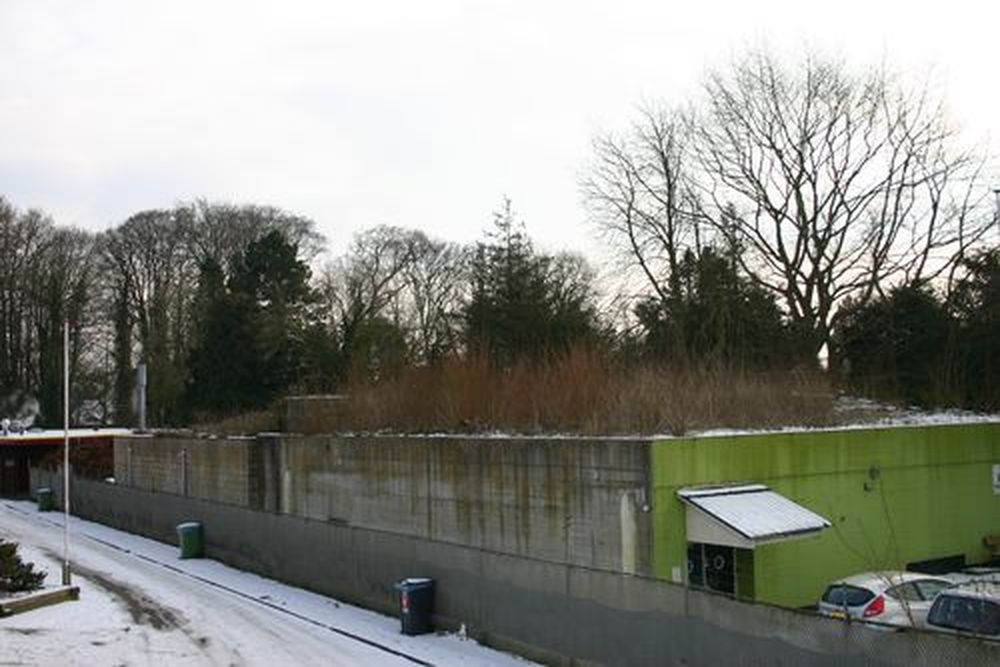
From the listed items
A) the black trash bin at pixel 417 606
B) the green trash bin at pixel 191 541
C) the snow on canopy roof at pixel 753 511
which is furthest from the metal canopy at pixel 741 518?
the green trash bin at pixel 191 541

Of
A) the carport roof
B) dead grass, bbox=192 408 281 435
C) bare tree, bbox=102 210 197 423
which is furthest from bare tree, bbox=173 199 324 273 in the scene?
dead grass, bbox=192 408 281 435

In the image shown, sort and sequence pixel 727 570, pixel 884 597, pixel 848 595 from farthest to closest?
pixel 727 570, pixel 848 595, pixel 884 597

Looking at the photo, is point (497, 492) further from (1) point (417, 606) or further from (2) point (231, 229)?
(2) point (231, 229)

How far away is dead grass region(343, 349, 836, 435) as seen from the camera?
22359mm

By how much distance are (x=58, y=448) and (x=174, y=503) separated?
28747 mm

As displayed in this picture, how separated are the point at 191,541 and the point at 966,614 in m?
23.5

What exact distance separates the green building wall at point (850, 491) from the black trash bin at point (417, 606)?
14.9ft

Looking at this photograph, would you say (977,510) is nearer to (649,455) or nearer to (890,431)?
(890,431)

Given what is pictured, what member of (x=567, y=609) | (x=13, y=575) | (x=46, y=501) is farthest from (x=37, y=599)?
→ (x=46, y=501)

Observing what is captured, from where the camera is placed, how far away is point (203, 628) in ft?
70.5

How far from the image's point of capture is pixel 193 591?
26.6m

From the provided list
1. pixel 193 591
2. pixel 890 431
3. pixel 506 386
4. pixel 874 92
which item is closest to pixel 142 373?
pixel 193 591

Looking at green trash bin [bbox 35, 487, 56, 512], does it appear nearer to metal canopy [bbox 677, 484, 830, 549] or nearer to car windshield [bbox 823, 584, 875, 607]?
metal canopy [bbox 677, 484, 830, 549]

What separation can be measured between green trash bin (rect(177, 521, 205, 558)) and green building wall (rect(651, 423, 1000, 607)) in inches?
727
